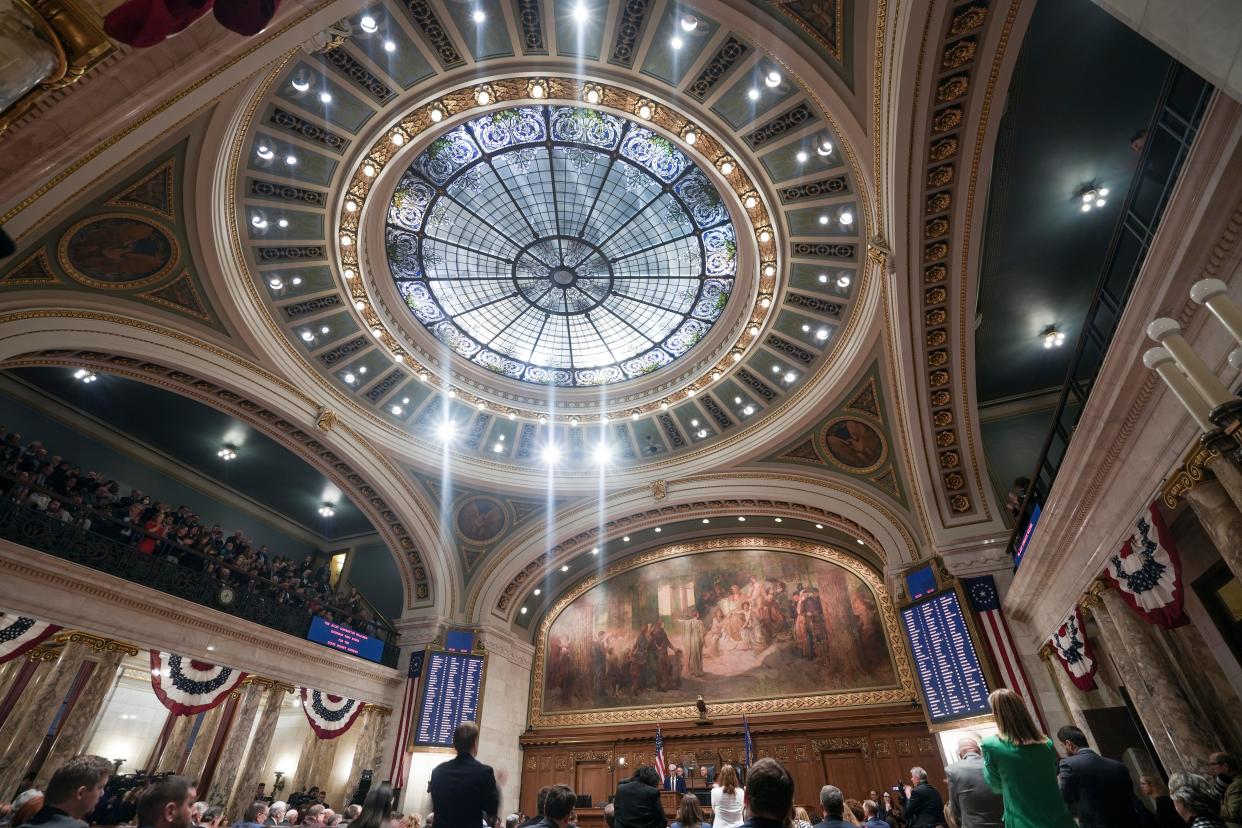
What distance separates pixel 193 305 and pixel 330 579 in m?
9.59

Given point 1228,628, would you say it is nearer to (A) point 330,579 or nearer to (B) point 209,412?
(B) point 209,412

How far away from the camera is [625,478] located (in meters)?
15.9

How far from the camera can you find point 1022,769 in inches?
113

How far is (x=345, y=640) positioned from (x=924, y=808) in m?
12.9

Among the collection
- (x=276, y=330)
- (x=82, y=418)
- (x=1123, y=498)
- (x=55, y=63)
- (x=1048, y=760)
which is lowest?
(x=1048, y=760)

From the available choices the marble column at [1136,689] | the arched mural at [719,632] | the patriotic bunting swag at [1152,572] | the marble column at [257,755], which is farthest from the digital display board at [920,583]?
the marble column at [257,755]

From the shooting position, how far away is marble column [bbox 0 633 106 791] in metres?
8.48

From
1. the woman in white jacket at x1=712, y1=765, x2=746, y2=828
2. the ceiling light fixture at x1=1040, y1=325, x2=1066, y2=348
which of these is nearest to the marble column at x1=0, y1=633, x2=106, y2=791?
the woman in white jacket at x1=712, y1=765, x2=746, y2=828

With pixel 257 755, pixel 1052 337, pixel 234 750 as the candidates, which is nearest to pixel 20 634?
pixel 234 750

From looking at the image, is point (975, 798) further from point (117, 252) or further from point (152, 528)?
point (152, 528)

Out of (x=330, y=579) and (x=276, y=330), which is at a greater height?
(x=276, y=330)

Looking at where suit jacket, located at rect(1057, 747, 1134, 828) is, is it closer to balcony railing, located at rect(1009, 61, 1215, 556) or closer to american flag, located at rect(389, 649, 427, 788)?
balcony railing, located at rect(1009, 61, 1215, 556)

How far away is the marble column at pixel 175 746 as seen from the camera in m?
13.9

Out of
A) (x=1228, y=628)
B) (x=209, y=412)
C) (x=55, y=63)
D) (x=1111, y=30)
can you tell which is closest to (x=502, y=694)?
(x=209, y=412)
